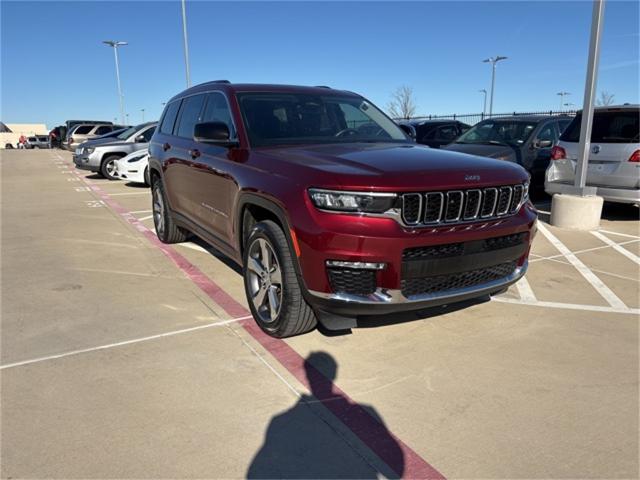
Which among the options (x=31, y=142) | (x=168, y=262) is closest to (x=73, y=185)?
(x=168, y=262)

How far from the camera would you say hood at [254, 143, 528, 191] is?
2867 mm

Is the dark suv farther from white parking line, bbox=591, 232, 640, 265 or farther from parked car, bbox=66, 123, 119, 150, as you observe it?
parked car, bbox=66, 123, 119, 150

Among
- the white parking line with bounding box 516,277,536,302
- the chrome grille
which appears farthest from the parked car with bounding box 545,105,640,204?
the chrome grille

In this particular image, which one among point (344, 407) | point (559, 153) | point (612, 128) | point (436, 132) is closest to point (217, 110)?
point (344, 407)

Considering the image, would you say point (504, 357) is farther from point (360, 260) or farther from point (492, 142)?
point (492, 142)

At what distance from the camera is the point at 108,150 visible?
47.8 feet

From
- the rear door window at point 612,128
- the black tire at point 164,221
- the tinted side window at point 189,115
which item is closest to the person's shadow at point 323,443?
the tinted side window at point 189,115

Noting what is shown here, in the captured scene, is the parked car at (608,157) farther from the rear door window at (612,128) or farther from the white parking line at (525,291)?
the white parking line at (525,291)

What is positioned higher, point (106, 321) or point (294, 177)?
point (294, 177)

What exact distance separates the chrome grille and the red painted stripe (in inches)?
43.1

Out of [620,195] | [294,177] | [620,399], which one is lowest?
[620,399]

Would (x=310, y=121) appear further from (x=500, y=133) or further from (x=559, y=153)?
(x=500, y=133)

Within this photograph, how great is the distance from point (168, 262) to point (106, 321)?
1.78 m

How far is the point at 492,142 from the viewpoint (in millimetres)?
9195
